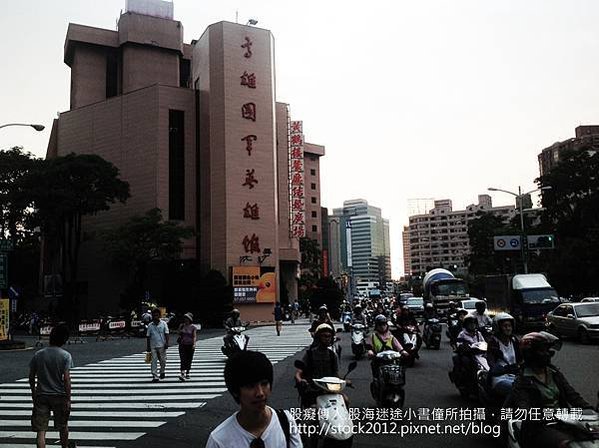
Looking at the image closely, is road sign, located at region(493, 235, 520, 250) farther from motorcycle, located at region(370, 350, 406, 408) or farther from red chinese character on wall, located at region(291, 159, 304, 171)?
motorcycle, located at region(370, 350, 406, 408)

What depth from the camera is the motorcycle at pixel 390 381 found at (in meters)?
8.37

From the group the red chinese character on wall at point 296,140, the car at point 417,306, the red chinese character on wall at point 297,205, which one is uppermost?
the red chinese character on wall at point 296,140

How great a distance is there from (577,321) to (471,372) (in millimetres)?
12396

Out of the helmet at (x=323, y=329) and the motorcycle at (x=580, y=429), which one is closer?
the motorcycle at (x=580, y=429)

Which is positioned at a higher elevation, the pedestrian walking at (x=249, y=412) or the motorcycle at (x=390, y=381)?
the pedestrian walking at (x=249, y=412)

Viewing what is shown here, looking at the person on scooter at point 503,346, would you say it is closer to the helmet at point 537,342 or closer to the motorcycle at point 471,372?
the motorcycle at point 471,372

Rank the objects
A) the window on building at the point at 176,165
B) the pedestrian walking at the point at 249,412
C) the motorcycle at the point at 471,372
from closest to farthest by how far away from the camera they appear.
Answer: the pedestrian walking at the point at 249,412
the motorcycle at the point at 471,372
the window on building at the point at 176,165

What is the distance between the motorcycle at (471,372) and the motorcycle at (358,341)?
24.5ft

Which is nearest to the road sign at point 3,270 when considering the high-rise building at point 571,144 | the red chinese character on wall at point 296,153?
the red chinese character on wall at point 296,153

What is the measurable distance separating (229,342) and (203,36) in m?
43.2

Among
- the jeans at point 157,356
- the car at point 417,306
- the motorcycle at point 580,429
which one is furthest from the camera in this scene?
the car at point 417,306

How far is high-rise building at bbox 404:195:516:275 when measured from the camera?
153375 millimetres

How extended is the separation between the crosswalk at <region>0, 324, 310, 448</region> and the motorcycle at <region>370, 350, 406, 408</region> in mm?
3531

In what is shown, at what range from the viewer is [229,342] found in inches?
619
